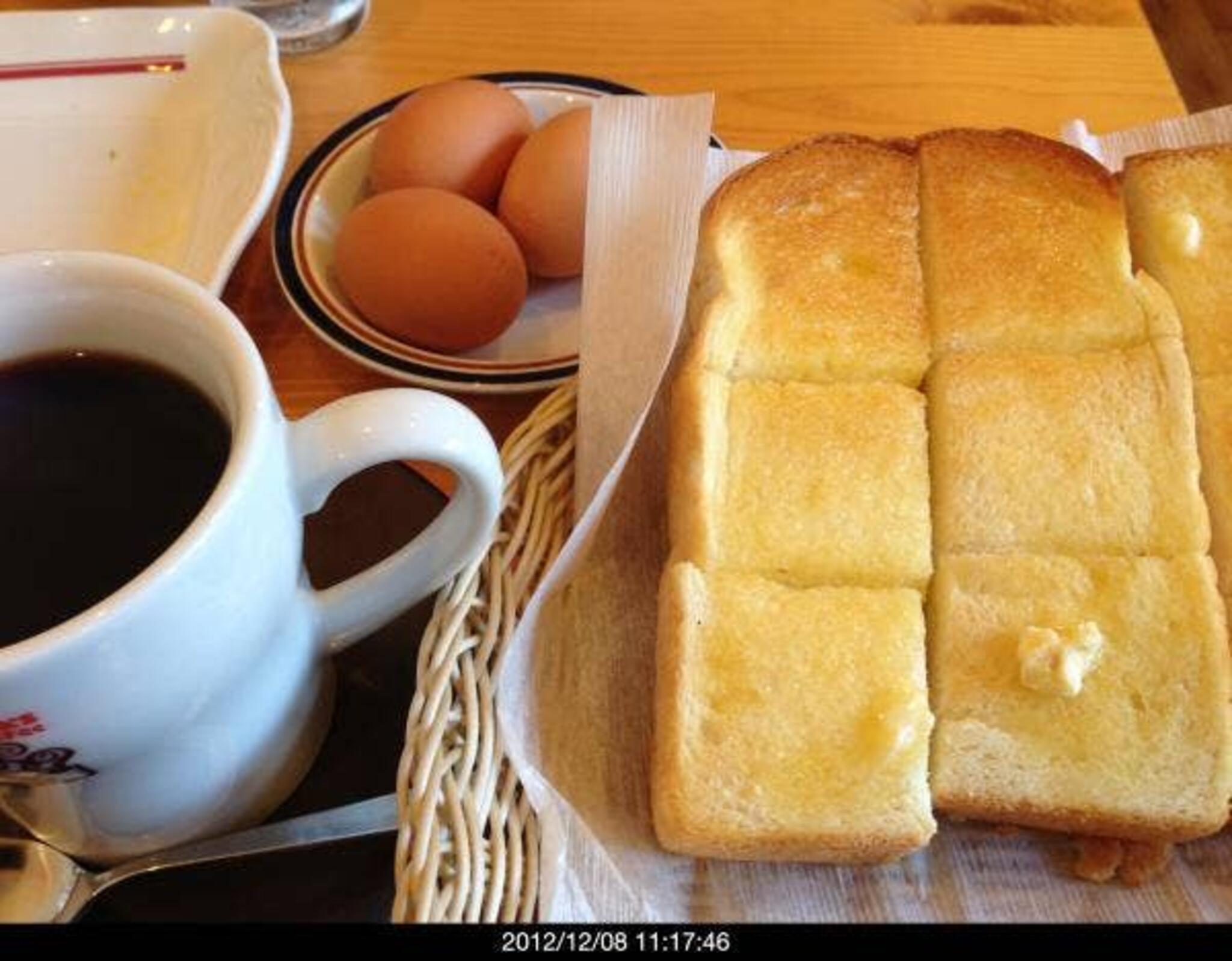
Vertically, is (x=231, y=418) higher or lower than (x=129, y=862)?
higher

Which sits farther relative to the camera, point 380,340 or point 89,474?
point 380,340

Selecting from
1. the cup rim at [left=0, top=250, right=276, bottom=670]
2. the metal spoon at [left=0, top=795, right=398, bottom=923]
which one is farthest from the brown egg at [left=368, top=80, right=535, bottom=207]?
the metal spoon at [left=0, top=795, right=398, bottom=923]

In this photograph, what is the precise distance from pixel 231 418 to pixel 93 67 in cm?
82

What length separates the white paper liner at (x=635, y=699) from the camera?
2.38 ft

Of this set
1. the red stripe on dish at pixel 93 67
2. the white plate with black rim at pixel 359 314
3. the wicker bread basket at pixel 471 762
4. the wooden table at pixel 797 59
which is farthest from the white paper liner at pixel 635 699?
the red stripe on dish at pixel 93 67

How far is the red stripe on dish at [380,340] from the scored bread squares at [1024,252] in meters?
0.31

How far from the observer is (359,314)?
1.05 metres

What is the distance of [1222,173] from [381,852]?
2.68 ft

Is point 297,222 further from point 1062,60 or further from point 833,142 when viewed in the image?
point 1062,60

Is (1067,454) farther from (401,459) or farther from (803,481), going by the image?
(401,459)

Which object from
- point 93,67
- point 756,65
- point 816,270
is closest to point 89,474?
point 816,270

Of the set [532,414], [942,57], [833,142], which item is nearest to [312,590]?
[532,414]

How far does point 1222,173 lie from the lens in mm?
979

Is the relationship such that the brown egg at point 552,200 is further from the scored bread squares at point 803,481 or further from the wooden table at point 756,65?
the scored bread squares at point 803,481
